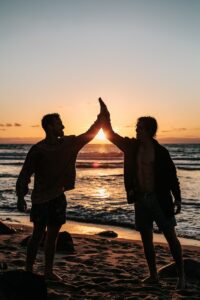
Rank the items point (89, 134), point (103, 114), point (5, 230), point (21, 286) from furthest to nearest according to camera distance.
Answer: point (5, 230), point (103, 114), point (89, 134), point (21, 286)

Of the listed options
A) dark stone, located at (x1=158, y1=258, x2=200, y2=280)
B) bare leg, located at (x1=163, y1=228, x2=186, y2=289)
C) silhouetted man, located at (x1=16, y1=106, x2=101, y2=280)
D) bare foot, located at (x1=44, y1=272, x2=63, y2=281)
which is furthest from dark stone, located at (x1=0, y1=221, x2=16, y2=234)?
bare leg, located at (x1=163, y1=228, x2=186, y2=289)

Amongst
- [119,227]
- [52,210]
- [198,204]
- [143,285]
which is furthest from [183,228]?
[52,210]

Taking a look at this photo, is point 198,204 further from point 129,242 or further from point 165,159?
point 165,159

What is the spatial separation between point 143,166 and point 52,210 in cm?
120

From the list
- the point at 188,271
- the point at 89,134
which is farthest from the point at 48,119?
the point at 188,271

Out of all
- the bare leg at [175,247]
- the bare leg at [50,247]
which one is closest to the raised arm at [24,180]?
the bare leg at [50,247]

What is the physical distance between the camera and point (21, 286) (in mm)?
4051

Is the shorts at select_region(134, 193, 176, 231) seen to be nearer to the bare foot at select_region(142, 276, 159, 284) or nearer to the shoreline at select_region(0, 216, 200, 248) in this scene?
the bare foot at select_region(142, 276, 159, 284)

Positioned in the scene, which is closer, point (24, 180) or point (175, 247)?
point (24, 180)

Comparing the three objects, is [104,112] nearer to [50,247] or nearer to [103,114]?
[103,114]

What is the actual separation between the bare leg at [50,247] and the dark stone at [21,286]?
938 millimetres

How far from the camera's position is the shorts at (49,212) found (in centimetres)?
499

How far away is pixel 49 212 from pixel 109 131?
1249 millimetres

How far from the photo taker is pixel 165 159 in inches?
201
